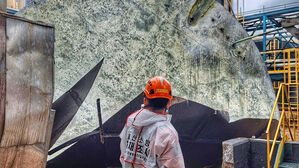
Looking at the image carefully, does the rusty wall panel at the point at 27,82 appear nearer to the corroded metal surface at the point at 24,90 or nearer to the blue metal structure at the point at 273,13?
the corroded metal surface at the point at 24,90

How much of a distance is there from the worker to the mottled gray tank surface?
7.11 ft

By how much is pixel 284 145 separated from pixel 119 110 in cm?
326

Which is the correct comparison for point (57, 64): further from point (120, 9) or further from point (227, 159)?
point (227, 159)

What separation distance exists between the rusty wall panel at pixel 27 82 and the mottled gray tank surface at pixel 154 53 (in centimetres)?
178

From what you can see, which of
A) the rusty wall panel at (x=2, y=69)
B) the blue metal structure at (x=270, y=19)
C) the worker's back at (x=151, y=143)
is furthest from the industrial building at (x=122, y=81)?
the blue metal structure at (x=270, y=19)

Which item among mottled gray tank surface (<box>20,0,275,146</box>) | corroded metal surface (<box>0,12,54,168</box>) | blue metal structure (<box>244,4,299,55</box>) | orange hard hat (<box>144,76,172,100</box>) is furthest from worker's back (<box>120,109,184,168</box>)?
blue metal structure (<box>244,4,299,55</box>)

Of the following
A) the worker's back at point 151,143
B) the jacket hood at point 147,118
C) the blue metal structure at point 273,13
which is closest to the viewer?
the worker's back at point 151,143

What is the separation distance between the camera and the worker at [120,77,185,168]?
68.3 inches

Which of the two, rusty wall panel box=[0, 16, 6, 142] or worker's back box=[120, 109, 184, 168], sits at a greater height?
rusty wall panel box=[0, 16, 6, 142]

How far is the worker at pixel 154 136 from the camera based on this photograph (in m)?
1.73

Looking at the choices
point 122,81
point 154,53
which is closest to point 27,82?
point 122,81

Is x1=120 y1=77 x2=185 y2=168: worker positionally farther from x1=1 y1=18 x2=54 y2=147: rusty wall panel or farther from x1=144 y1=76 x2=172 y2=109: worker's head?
x1=1 y1=18 x2=54 y2=147: rusty wall panel

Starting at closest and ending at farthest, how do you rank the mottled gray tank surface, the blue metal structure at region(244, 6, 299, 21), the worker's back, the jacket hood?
the worker's back, the jacket hood, the mottled gray tank surface, the blue metal structure at region(244, 6, 299, 21)

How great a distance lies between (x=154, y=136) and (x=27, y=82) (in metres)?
1.05
